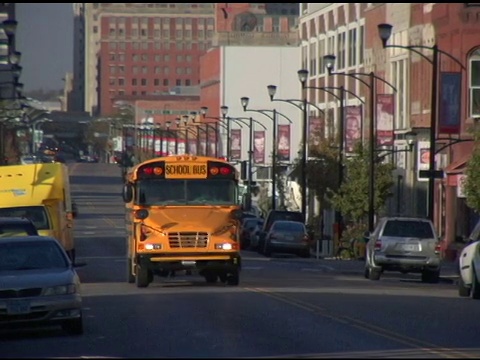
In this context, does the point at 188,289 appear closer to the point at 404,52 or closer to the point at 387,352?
the point at 387,352

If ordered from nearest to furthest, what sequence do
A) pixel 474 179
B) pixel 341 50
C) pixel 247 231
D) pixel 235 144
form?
pixel 474 179, pixel 247 231, pixel 341 50, pixel 235 144

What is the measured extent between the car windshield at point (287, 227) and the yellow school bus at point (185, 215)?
26512mm

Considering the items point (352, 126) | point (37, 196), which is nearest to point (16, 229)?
point (37, 196)

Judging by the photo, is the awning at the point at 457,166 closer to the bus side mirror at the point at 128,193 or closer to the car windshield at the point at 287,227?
the car windshield at the point at 287,227

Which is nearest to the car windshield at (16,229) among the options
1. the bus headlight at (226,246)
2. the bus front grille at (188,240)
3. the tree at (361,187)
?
the bus front grille at (188,240)

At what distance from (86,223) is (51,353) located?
70603mm

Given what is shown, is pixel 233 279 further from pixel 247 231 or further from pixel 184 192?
pixel 247 231

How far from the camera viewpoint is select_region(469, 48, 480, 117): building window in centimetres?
5447

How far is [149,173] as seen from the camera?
30.4 meters

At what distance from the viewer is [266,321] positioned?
21.6 m

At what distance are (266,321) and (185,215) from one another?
8.78m

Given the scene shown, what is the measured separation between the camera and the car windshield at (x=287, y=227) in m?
57.1

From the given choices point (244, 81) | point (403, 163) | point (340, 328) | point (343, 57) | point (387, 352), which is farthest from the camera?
point (244, 81)

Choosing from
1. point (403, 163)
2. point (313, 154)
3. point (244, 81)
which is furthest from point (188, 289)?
point (244, 81)
